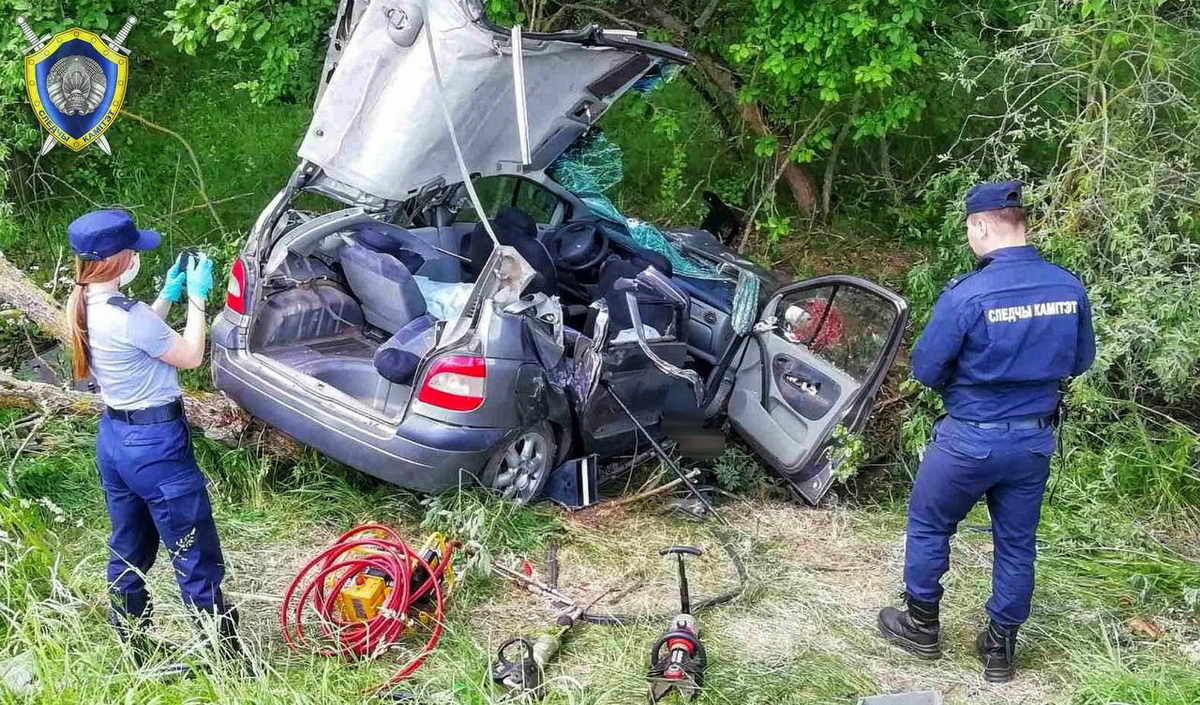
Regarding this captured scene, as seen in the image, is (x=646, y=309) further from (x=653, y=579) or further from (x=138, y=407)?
(x=138, y=407)

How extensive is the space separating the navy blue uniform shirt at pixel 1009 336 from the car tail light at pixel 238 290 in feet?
9.67

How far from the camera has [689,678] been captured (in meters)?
3.60

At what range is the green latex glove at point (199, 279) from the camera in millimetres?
3438

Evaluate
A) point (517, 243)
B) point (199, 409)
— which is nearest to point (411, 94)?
point (517, 243)

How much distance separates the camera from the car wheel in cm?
474

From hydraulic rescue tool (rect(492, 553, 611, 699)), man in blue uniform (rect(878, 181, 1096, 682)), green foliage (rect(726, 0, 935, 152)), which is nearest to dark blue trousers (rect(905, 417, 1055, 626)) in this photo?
man in blue uniform (rect(878, 181, 1096, 682))

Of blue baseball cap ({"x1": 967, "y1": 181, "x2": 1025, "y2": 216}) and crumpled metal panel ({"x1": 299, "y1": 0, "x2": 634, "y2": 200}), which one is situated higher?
crumpled metal panel ({"x1": 299, "y1": 0, "x2": 634, "y2": 200})

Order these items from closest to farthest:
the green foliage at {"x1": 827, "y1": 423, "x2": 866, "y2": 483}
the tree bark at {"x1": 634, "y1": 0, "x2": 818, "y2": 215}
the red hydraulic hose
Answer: the red hydraulic hose < the green foliage at {"x1": 827, "y1": 423, "x2": 866, "y2": 483} < the tree bark at {"x1": 634, "y1": 0, "x2": 818, "y2": 215}

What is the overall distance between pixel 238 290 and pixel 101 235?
1.59m

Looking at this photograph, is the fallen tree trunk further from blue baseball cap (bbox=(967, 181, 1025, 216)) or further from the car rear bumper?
blue baseball cap (bbox=(967, 181, 1025, 216))

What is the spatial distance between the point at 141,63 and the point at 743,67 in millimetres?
4375

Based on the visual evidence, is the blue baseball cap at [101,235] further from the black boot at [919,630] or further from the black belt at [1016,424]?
the black boot at [919,630]

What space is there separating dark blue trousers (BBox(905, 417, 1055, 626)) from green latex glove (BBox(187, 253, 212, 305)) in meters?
2.49

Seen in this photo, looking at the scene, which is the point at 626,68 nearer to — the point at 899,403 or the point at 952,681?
the point at 899,403
